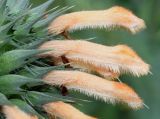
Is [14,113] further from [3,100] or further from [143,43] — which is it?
[143,43]

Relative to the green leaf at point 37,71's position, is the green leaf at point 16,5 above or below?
above

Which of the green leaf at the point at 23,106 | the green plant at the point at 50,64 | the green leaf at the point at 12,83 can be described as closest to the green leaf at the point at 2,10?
the green plant at the point at 50,64

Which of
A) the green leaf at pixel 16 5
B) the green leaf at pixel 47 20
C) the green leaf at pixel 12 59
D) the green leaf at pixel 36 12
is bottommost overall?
the green leaf at pixel 12 59

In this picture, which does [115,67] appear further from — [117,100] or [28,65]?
[28,65]

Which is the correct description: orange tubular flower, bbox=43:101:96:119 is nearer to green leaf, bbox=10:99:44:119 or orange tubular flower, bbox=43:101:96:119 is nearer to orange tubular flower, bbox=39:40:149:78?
green leaf, bbox=10:99:44:119

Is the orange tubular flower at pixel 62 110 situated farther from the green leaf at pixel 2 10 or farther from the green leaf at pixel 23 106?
the green leaf at pixel 2 10

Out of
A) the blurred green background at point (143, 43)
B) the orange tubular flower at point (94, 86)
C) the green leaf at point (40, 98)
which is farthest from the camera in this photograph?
the blurred green background at point (143, 43)

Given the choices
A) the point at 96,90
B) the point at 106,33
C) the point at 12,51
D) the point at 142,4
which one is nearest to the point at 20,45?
the point at 12,51
